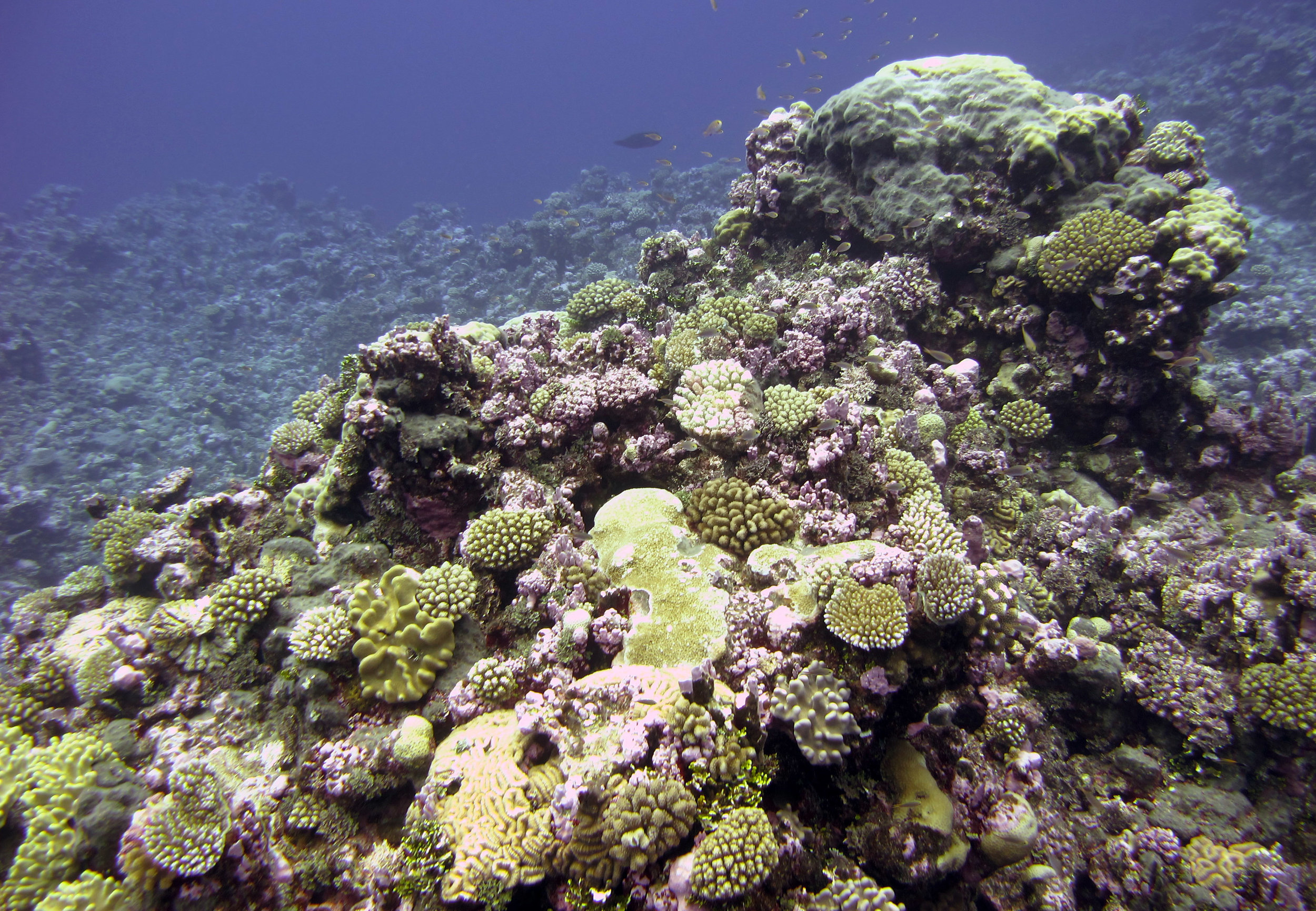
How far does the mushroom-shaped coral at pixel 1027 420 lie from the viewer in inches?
317

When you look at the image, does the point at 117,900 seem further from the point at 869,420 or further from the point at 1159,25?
the point at 1159,25

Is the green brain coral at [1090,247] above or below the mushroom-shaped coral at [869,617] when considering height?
above

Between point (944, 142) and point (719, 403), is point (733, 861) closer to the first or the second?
point (719, 403)

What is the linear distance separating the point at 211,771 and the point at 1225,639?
33.6 feet

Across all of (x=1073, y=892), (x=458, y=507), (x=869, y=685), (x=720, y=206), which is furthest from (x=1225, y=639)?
(x=720, y=206)

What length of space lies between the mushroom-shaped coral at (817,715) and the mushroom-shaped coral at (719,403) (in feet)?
9.31

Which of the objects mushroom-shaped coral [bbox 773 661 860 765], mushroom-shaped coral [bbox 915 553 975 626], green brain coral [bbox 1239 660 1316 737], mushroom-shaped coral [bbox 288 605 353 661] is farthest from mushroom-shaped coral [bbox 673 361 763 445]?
green brain coral [bbox 1239 660 1316 737]

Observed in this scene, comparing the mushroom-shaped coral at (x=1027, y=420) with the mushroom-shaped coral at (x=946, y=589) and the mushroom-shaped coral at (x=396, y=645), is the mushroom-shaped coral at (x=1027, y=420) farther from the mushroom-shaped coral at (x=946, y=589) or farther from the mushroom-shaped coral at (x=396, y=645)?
the mushroom-shaped coral at (x=396, y=645)

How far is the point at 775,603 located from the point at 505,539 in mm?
2897

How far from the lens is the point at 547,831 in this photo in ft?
12.8

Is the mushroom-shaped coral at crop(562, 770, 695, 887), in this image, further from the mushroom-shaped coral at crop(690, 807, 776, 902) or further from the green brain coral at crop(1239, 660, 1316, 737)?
the green brain coral at crop(1239, 660, 1316, 737)

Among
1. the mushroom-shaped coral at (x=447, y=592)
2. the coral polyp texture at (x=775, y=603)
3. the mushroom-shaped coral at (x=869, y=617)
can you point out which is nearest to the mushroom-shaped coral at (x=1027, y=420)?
the coral polyp texture at (x=775, y=603)

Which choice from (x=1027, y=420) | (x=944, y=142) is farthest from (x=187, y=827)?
(x=944, y=142)

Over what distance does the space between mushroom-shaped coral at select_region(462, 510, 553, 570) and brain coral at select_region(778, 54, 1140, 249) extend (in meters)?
8.00
